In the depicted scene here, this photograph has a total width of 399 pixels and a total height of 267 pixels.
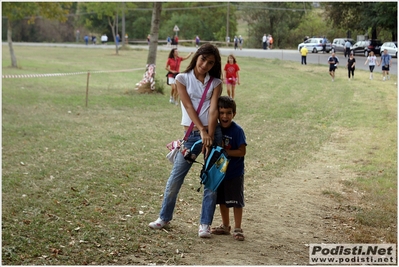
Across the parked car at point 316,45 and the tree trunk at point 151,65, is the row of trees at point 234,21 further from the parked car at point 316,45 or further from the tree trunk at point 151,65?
the tree trunk at point 151,65

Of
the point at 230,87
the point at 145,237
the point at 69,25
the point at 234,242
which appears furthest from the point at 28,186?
the point at 69,25

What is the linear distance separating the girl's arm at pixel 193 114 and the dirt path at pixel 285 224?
1.03 meters

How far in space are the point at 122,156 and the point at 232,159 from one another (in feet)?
17.7

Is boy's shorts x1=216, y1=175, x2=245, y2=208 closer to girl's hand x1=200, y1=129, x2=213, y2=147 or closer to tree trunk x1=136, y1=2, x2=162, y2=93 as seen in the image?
girl's hand x1=200, y1=129, x2=213, y2=147

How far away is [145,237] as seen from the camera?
612 cm

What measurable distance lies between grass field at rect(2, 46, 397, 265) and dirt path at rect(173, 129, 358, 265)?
0.28 m

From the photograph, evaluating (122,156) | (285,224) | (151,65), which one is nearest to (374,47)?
(151,65)

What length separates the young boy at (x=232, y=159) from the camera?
5727mm

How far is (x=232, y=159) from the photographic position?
230 inches

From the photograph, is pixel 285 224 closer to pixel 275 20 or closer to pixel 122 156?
pixel 122 156

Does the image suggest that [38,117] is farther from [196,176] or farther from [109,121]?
[196,176]

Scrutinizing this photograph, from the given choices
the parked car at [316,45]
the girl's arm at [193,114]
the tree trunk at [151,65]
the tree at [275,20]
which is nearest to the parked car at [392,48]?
the parked car at [316,45]

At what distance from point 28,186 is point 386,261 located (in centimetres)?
484

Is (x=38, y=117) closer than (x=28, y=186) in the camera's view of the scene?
No
